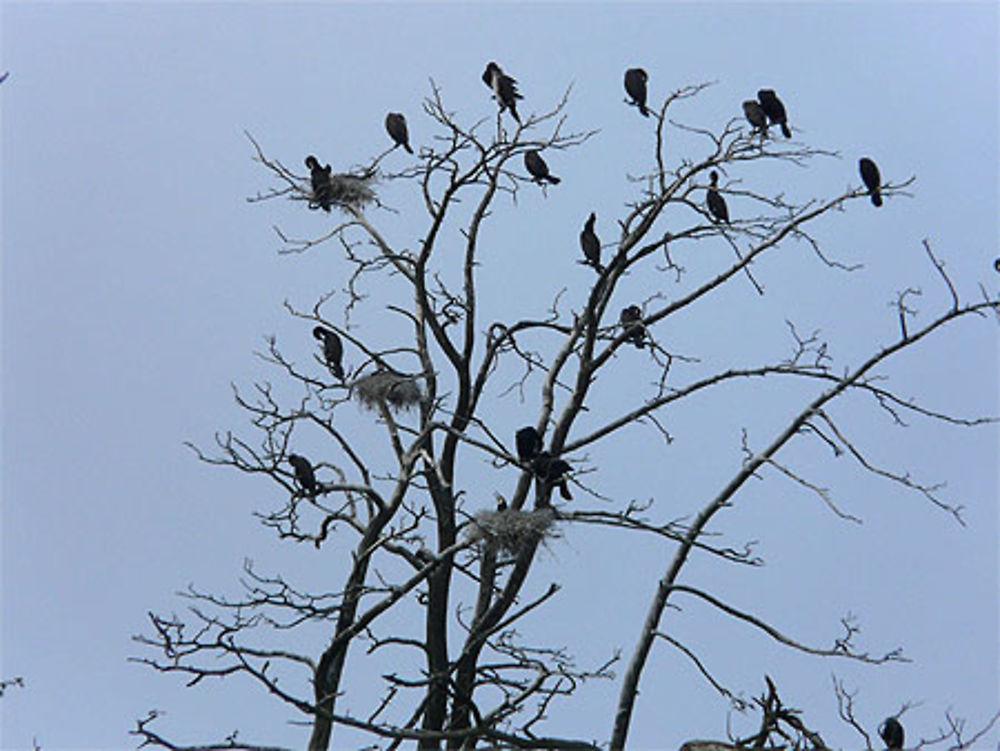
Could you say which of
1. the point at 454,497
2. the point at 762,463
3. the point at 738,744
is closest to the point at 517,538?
the point at 454,497

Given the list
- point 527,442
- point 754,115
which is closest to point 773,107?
point 754,115

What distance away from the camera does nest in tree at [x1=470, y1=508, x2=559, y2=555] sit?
14.2 m

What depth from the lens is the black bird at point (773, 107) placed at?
50.0ft

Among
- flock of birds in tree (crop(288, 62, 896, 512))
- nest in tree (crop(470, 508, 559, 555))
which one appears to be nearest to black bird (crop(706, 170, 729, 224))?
flock of birds in tree (crop(288, 62, 896, 512))

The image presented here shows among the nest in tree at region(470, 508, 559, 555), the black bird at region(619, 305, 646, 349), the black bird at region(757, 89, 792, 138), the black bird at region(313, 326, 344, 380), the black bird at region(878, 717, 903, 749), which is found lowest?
the black bird at region(878, 717, 903, 749)

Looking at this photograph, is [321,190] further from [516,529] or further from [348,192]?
[516,529]

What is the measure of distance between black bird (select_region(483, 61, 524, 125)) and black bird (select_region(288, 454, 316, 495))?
337 centimetres

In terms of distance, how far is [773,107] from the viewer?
1528 cm

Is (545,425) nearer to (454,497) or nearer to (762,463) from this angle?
(454,497)

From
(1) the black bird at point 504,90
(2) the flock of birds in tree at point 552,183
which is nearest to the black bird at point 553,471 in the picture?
(2) the flock of birds in tree at point 552,183

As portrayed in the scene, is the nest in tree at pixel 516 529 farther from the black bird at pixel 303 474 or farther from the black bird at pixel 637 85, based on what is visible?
the black bird at pixel 637 85

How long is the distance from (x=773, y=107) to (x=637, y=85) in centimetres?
116

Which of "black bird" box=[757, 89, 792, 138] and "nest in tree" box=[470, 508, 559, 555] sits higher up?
"black bird" box=[757, 89, 792, 138]

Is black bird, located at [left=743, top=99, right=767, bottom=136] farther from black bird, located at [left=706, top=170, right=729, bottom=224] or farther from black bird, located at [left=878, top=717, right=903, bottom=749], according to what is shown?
black bird, located at [left=878, top=717, right=903, bottom=749]
